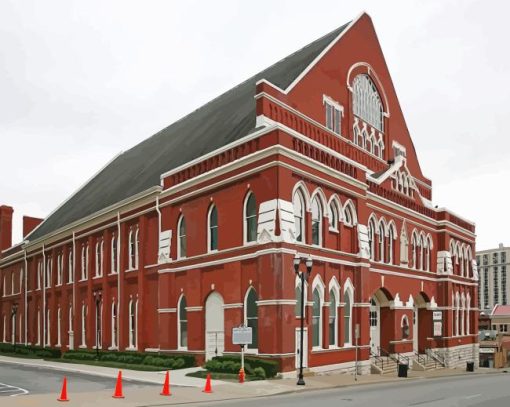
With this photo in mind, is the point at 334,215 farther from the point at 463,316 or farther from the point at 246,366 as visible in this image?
the point at 463,316

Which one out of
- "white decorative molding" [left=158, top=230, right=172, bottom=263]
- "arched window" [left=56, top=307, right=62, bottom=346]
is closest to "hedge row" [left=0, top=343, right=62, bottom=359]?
"arched window" [left=56, top=307, right=62, bottom=346]

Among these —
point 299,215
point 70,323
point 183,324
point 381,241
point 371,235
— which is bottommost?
point 70,323

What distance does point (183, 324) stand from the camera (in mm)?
34500

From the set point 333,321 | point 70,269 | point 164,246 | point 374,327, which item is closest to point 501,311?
point 374,327

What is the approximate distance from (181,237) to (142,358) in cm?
711

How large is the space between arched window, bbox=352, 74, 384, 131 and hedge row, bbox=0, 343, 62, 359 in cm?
2817

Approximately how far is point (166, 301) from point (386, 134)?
20.2 m

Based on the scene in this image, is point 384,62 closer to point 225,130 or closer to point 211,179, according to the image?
point 225,130

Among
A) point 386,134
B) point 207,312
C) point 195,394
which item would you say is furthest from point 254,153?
point 386,134

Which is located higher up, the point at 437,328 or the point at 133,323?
the point at 133,323

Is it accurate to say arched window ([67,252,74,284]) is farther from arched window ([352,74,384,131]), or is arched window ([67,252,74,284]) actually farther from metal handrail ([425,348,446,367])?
metal handrail ([425,348,446,367])

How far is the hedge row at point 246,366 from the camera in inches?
1059

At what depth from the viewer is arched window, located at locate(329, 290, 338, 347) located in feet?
104

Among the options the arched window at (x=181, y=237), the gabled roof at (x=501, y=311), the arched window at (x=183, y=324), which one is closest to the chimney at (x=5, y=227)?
the arched window at (x=181, y=237)
